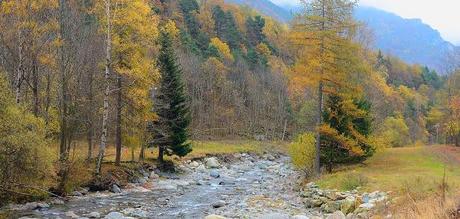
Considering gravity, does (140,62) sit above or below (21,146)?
above

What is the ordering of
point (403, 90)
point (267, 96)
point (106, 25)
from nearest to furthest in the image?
point (106, 25) < point (267, 96) < point (403, 90)

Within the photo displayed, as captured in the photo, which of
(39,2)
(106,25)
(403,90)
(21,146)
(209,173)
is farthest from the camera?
(403,90)

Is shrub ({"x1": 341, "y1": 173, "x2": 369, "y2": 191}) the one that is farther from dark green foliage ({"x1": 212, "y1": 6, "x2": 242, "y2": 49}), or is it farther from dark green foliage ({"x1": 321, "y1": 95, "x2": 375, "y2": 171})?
dark green foliage ({"x1": 212, "y1": 6, "x2": 242, "y2": 49})

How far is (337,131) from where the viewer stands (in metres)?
29.5

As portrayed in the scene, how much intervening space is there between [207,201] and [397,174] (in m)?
11.3

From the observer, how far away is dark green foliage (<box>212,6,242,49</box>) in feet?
378

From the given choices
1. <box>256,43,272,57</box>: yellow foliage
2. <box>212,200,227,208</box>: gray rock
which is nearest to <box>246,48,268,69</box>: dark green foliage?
<box>256,43,272,57</box>: yellow foliage

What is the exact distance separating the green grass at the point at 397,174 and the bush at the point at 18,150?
45.6 feet

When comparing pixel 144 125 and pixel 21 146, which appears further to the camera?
pixel 144 125

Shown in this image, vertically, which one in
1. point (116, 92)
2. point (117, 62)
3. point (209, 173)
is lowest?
point (209, 173)

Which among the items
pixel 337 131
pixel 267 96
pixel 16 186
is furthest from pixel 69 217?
pixel 267 96

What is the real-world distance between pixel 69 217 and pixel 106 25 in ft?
41.5

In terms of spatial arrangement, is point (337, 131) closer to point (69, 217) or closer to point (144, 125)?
point (144, 125)

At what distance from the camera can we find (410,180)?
21.2 meters
